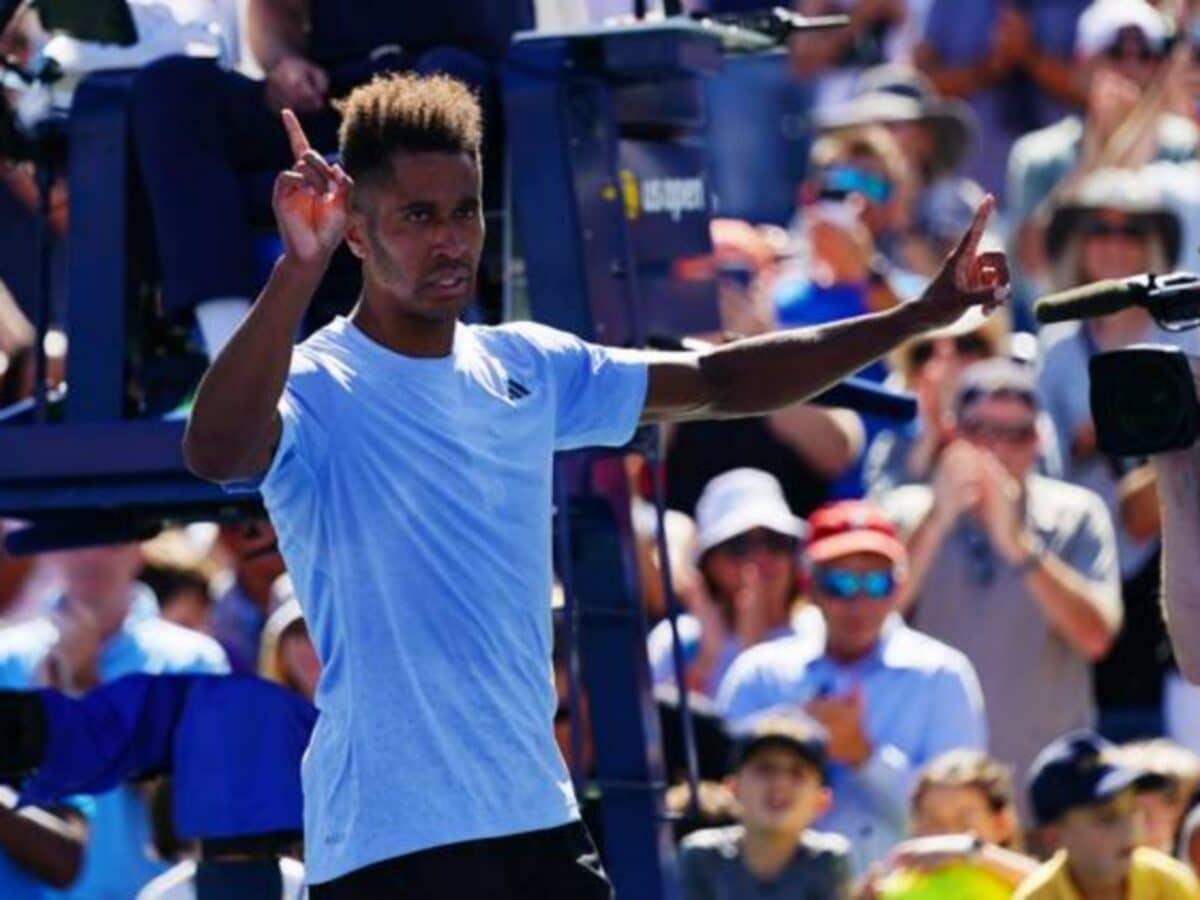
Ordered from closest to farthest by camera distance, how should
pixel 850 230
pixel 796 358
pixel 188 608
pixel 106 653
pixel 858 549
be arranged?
pixel 796 358, pixel 106 653, pixel 858 549, pixel 188 608, pixel 850 230

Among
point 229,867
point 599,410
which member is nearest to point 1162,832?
point 229,867

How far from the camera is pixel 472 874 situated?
598 centimetres

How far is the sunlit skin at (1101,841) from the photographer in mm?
9094

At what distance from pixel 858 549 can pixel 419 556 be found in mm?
4638

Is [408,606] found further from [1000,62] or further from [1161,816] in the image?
[1000,62]

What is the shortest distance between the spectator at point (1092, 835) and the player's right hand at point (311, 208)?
3.88 meters

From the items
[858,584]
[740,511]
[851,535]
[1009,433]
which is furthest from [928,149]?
[858,584]

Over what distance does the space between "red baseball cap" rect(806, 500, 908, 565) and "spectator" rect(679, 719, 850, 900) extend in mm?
1026

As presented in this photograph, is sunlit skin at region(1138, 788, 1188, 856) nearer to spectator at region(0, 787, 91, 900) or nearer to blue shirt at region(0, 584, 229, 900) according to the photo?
blue shirt at region(0, 584, 229, 900)

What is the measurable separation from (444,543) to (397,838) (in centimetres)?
45

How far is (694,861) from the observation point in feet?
30.9

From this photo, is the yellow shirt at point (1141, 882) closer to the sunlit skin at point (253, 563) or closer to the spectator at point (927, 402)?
the sunlit skin at point (253, 563)

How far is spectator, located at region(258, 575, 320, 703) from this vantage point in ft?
32.0

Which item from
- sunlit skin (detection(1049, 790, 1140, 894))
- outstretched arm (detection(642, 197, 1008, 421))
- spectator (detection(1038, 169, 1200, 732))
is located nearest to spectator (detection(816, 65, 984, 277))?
spectator (detection(1038, 169, 1200, 732))
